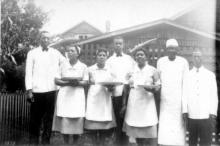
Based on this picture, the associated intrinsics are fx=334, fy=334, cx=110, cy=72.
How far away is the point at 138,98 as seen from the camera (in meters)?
5.46

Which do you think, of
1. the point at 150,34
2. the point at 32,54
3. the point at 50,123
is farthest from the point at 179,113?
the point at 150,34

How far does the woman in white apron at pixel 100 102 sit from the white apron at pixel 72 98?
0.12 meters

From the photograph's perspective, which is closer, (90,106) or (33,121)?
(90,106)

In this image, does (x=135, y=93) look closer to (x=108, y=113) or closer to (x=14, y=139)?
(x=108, y=113)

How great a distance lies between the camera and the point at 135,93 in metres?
5.51

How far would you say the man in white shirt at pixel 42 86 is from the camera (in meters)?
5.92

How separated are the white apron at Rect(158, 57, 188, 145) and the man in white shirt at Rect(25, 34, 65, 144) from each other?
192 cm

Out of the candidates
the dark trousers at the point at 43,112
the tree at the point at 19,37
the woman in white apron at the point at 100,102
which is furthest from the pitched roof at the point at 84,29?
the woman in white apron at the point at 100,102

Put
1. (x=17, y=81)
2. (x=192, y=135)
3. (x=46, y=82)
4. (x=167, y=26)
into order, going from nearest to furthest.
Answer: (x=192, y=135) < (x=46, y=82) < (x=167, y=26) < (x=17, y=81)

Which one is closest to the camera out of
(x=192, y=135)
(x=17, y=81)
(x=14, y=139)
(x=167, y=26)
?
(x=192, y=135)

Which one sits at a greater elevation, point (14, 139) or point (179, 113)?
point (179, 113)

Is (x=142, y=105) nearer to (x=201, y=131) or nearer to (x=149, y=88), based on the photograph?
(x=149, y=88)

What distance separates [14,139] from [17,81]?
8748 mm

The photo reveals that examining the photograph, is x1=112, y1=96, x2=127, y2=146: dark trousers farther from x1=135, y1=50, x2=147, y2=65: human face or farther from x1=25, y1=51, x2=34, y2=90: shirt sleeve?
x1=25, y1=51, x2=34, y2=90: shirt sleeve
